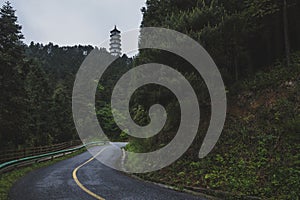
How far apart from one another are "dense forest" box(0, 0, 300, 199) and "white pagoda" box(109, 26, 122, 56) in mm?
119055

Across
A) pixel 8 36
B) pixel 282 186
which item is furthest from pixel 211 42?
pixel 8 36

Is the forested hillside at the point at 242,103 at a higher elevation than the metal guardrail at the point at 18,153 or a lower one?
higher

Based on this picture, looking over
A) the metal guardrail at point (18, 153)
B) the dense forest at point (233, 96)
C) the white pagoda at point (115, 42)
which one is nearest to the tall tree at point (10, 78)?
the dense forest at point (233, 96)

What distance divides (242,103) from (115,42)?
135852mm

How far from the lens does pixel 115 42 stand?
14338 centimetres

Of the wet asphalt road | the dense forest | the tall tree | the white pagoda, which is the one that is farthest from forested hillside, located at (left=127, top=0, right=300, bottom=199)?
the white pagoda

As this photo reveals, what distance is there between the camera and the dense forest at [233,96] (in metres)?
8.93

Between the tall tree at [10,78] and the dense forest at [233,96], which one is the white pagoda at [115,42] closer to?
the tall tree at [10,78]

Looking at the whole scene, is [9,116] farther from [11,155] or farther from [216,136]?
[216,136]

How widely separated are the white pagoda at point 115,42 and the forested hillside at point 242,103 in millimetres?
123466

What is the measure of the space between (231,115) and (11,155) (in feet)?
47.4

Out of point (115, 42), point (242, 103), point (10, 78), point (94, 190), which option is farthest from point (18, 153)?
point (115, 42)

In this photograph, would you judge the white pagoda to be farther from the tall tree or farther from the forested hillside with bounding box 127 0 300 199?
the forested hillside with bounding box 127 0 300 199

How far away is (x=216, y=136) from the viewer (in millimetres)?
11914
